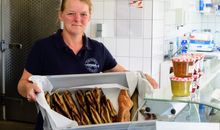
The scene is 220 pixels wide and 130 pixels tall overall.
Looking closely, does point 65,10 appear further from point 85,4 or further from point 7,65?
point 7,65

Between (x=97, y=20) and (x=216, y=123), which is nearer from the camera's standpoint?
(x=216, y=123)

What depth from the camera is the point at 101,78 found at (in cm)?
166

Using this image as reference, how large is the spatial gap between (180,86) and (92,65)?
0.54 m

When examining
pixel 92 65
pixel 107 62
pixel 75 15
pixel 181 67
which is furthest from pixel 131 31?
pixel 181 67

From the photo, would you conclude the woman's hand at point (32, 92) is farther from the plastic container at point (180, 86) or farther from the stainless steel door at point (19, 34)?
the stainless steel door at point (19, 34)

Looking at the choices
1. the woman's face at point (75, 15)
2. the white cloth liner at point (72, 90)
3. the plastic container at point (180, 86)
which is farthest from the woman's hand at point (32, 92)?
the plastic container at point (180, 86)

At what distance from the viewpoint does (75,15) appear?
1780mm

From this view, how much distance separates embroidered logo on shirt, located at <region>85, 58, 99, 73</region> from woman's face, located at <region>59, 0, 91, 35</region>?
7.3 inches

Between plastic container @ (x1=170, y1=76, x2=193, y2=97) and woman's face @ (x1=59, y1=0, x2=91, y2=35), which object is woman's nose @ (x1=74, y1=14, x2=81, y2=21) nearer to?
woman's face @ (x1=59, y1=0, x2=91, y2=35)

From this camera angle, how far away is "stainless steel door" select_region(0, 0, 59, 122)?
3561mm

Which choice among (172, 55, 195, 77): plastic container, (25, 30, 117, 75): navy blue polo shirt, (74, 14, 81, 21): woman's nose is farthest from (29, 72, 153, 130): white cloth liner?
(74, 14, 81, 21): woman's nose

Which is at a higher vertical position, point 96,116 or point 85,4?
point 85,4

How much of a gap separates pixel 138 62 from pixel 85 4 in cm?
144

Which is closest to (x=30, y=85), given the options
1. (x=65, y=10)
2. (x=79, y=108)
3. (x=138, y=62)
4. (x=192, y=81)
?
(x=79, y=108)
